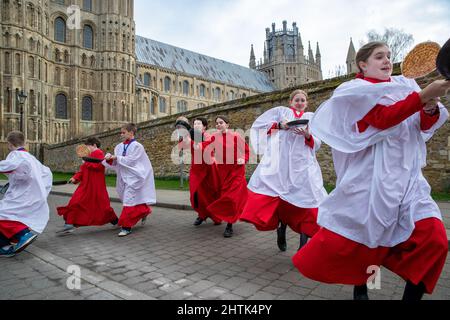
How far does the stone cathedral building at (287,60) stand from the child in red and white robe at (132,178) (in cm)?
9335

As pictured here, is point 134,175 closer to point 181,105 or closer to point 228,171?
point 228,171

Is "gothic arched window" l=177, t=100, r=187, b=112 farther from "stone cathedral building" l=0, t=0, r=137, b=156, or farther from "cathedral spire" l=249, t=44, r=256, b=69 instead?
"cathedral spire" l=249, t=44, r=256, b=69

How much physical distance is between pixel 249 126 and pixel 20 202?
11671 mm

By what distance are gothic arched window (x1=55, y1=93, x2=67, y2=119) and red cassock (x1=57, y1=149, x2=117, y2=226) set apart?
49492 mm

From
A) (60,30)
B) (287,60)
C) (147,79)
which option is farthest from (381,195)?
(287,60)

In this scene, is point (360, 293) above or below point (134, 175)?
below

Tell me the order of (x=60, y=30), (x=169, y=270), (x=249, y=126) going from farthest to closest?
(x=60, y=30)
(x=249, y=126)
(x=169, y=270)

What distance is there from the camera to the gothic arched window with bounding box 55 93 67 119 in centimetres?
5056

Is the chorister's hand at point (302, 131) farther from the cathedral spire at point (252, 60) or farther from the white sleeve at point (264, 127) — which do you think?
the cathedral spire at point (252, 60)

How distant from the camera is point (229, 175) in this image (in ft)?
21.7

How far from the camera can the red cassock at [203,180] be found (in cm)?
675

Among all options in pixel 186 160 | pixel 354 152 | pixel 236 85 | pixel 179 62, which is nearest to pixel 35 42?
pixel 179 62

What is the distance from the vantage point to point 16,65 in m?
44.3

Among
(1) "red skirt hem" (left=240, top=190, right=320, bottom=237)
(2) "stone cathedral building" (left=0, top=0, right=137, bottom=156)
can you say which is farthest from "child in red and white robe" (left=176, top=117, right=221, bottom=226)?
(2) "stone cathedral building" (left=0, top=0, right=137, bottom=156)
